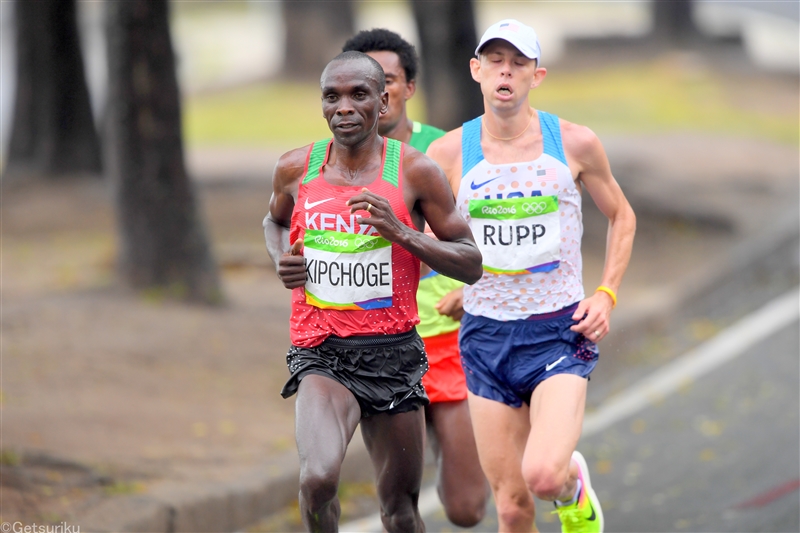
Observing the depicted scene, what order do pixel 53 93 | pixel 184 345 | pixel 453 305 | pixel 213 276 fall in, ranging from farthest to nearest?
pixel 53 93 → pixel 213 276 → pixel 184 345 → pixel 453 305

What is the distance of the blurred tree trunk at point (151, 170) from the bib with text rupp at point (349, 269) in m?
6.37

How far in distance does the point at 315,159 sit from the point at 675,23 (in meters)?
25.7

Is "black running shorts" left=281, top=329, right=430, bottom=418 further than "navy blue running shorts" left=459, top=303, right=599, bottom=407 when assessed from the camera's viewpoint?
No

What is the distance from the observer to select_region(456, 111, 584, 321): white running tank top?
5.01m

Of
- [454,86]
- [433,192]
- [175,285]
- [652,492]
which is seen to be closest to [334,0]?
[454,86]

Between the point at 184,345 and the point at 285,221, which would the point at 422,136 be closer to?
the point at 285,221

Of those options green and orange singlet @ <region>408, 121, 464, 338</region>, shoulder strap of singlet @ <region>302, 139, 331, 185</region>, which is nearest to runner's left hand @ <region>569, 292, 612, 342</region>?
green and orange singlet @ <region>408, 121, 464, 338</region>

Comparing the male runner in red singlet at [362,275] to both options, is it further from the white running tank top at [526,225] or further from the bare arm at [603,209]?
the bare arm at [603,209]

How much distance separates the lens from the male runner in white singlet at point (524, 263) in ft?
16.4

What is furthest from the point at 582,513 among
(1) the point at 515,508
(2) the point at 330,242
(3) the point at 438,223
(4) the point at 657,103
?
(4) the point at 657,103

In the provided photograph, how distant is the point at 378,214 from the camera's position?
4238 millimetres

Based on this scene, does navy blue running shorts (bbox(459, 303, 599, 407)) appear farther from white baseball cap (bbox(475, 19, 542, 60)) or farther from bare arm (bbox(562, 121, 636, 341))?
white baseball cap (bbox(475, 19, 542, 60))

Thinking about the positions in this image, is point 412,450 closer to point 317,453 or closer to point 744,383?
point 317,453

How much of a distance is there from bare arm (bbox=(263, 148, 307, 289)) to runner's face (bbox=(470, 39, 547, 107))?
919 mm
